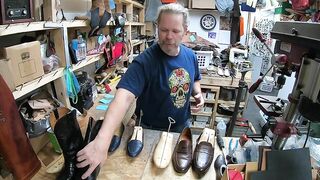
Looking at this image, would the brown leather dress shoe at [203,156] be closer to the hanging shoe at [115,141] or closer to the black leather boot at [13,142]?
the hanging shoe at [115,141]

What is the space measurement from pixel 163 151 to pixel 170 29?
677mm

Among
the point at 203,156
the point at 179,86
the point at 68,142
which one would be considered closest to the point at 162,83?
the point at 179,86

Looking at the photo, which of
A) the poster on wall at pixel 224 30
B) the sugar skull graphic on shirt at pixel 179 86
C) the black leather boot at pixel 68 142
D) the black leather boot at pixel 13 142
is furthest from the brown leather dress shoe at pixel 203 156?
the poster on wall at pixel 224 30

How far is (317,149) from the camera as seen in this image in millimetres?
1188

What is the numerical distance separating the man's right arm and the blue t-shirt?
9.2 inches

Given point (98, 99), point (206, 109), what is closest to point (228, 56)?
point (206, 109)

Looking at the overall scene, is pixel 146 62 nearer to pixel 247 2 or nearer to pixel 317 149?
pixel 317 149

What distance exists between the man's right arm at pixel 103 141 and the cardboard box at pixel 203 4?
385cm

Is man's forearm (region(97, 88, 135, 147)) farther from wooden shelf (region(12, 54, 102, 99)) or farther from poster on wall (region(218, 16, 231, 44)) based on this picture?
poster on wall (region(218, 16, 231, 44))

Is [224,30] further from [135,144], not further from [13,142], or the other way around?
[13,142]

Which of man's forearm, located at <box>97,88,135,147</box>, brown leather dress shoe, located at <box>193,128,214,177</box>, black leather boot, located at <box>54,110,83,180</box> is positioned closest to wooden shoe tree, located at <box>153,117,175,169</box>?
brown leather dress shoe, located at <box>193,128,214,177</box>

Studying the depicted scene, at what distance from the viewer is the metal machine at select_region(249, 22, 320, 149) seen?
0.72m

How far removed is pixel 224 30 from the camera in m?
5.00

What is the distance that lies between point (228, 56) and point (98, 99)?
2.21 m
